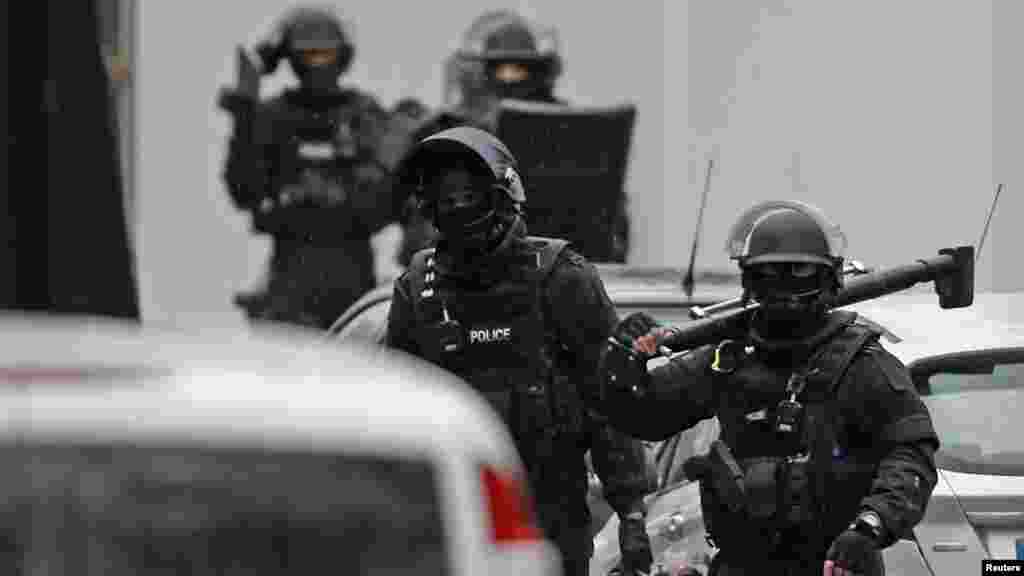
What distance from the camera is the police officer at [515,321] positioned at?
23.7 feet

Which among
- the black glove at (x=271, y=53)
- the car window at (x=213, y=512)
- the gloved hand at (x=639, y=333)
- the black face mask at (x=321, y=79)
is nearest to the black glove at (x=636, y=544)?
the gloved hand at (x=639, y=333)

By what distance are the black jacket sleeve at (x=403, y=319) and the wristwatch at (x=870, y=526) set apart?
140 centimetres

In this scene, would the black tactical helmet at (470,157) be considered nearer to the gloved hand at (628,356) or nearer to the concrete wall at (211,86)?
the gloved hand at (628,356)

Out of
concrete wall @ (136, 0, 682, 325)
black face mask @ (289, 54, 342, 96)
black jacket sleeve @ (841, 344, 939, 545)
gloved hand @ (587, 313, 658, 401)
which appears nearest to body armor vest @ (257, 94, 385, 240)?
black face mask @ (289, 54, 342, 96)

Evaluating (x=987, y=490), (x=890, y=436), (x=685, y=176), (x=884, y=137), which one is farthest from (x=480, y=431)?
(x=685, y=176)

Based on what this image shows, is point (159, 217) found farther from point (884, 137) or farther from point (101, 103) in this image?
point (884, 137)

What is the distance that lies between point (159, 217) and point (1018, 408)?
12.1 m

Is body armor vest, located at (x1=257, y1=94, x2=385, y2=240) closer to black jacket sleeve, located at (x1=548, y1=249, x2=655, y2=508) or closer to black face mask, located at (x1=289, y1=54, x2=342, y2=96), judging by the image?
black face mask, located at (x1=289, y1=54, x2=342, y2=96)

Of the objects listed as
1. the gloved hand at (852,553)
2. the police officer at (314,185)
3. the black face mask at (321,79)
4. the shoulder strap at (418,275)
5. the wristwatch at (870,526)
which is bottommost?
the police officer at (314,185)

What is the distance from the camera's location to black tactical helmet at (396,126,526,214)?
285 inches

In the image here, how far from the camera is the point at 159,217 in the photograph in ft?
62.0

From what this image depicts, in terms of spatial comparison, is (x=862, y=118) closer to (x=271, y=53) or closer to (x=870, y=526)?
(x=271, y=53)

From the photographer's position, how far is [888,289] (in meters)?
7.23

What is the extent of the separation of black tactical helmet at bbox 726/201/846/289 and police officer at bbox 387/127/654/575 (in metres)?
0.61
